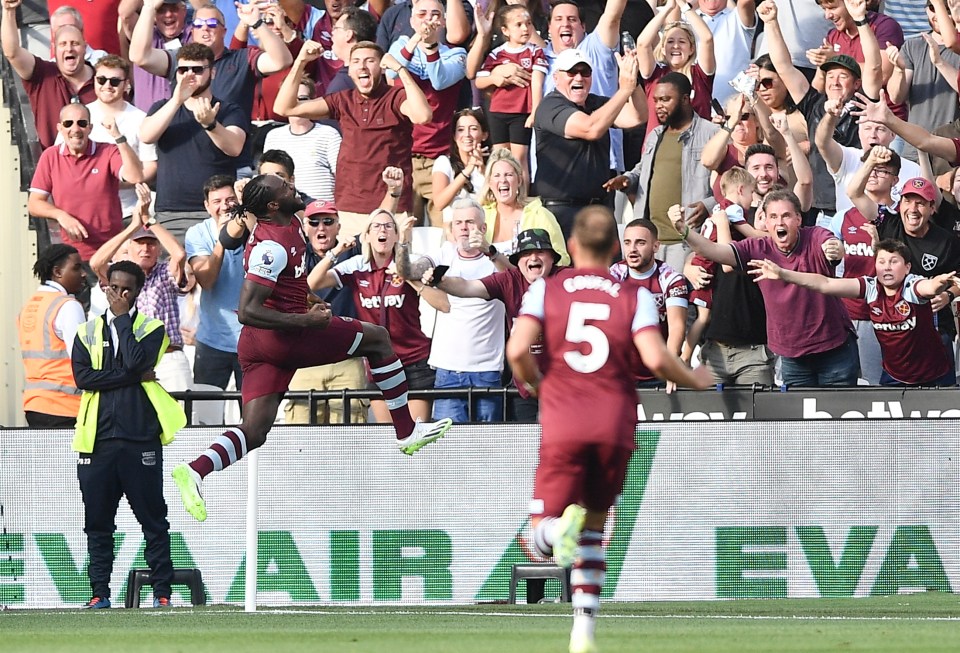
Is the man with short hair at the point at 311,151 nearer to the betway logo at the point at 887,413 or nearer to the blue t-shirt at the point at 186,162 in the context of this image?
the blue t-shirt at the point at 186,162

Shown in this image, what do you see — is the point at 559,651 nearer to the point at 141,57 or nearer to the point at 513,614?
the point at 513,614

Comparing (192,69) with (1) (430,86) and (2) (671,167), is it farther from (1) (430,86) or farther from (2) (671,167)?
(2) (671,167)

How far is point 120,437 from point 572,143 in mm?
4837

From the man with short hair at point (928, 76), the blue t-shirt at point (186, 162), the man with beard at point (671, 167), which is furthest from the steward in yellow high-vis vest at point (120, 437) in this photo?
the man with short hair at point (928, 76)

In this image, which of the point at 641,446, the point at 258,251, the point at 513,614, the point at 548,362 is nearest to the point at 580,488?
the point at 548,362

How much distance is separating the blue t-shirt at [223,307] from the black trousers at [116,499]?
7.61 feet

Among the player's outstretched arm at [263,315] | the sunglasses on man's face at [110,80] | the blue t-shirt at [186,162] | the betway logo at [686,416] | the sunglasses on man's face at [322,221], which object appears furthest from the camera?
the sunglasses on man's face at [110,80]

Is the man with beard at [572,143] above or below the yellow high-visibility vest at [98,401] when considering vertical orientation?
Result: above

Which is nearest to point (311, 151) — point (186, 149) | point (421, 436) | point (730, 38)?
point (186, 149)

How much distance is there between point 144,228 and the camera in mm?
13945

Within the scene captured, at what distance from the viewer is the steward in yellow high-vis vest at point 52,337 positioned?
12.4 metres

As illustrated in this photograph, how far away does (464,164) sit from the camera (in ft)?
45.8

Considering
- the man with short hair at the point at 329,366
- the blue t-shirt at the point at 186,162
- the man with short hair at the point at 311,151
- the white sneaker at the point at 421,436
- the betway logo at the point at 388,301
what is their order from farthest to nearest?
the man with short hair at the point at 311,151
the blue t-shirt at the point at 186,162
the betway logo at the point at 388,301
the man with short hair at the point at 329,366
the white sneaker at the point at 421,436

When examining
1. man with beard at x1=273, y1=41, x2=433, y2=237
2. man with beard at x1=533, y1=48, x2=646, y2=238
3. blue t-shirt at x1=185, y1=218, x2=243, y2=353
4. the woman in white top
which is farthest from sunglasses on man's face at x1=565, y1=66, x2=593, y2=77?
blue t-shirt at x1=185, y1=218, x2=243, y2=353
